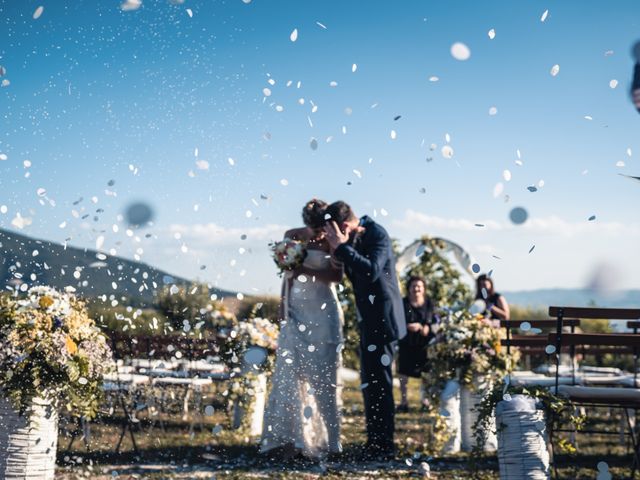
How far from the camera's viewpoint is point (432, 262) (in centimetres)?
1385

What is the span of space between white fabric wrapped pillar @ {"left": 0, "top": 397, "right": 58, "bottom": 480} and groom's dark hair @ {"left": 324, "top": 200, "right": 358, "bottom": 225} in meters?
2.48

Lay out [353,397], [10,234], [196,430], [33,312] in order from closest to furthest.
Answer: [33,312] → [10,234] → [196,430] → [353,397]

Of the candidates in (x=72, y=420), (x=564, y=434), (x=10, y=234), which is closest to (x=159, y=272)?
(x=10, y=234)

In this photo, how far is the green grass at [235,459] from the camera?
5551mm

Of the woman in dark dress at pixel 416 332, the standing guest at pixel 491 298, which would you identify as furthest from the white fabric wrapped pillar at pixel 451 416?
the standing guest at pixel 491 298

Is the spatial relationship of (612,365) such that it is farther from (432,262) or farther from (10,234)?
(10,234)

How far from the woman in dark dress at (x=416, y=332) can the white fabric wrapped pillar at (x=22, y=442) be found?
409 centimetres

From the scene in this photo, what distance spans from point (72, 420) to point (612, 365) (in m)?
10.3

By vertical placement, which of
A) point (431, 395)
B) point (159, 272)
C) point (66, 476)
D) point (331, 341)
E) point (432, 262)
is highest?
point (432, 262)

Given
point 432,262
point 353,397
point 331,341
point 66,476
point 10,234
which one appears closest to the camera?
point 66,476

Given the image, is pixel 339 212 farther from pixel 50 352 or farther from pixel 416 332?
pixel 416 332

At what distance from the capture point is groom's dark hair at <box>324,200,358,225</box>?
591cm

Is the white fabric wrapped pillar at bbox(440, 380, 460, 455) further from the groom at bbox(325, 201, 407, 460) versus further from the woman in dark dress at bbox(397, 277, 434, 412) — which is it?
the woman in dark dress at bbox(397, 277, 434, 412)

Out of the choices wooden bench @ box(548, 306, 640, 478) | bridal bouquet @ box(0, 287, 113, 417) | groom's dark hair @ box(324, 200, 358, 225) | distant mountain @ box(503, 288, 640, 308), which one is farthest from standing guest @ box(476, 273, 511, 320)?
bridal bouquet @ box(0, 287, 113, 417)
